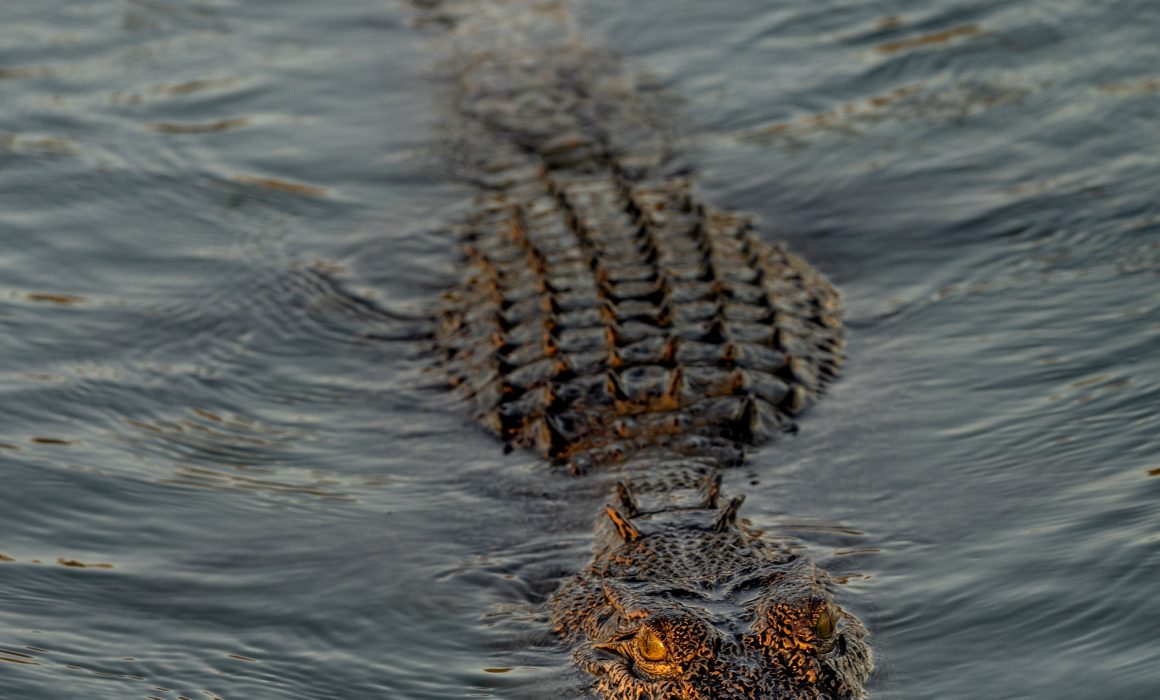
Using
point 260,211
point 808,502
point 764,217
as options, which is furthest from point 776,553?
point 260,211

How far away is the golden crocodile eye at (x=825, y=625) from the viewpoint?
391 centimetres

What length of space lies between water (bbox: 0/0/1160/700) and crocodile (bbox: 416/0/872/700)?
161mm

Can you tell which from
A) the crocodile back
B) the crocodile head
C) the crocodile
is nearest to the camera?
the crocodile head

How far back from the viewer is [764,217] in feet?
25.4

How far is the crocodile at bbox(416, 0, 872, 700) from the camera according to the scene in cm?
395

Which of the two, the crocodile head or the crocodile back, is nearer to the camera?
the crocodile head

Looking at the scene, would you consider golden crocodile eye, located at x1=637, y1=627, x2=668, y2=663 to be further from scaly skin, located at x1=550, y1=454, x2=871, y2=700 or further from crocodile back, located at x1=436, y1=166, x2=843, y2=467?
crocodile back, located at x1=436, y1=166, x2=843, y2=467

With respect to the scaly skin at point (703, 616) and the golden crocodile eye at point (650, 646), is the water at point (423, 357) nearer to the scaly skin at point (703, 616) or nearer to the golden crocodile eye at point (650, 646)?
the scaly skin at point (703, 616)

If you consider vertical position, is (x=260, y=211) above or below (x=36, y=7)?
below

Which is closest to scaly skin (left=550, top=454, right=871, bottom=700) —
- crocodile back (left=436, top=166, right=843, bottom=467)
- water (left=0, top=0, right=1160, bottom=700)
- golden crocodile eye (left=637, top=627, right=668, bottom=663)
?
golden crocodile eye (left=637, top=627, right=668, bottom=663)

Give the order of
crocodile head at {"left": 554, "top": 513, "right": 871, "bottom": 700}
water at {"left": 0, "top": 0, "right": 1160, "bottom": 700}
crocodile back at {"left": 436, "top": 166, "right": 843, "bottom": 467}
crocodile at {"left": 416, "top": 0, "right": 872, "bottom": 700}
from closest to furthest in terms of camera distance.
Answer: crocodile head at {"left": 554, "top": 513, "right": 871, "bottom": 700}
crocodile at {"left": 416, "top": 0, "right": 872, "bottom": 700}
water at {"left": 0, "top": 0, "right": 1160, "bottom": 700}
crocodile back at {"left": 436, "top": 166, "right": 843, "bottom": 467}

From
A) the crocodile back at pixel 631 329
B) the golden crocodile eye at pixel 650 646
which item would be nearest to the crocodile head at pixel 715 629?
the golden crocodile eye at pixel 650 646

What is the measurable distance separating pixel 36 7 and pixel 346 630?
692cm

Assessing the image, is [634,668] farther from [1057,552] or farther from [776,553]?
[1057,552]
